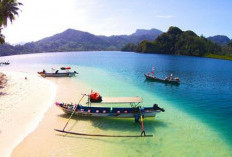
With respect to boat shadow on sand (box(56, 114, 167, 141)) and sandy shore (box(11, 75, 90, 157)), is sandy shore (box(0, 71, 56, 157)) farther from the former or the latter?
boat shadow on sand (box(56, 114, 167, 141))

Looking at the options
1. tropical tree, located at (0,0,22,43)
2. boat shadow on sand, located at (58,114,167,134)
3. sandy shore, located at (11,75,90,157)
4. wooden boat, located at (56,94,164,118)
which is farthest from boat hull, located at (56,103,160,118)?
tropical tree, located at (0,0,22,43)

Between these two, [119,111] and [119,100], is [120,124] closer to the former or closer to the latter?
[119,111]

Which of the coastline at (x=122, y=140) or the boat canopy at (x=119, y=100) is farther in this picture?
the boat canopy at (x=119, y=100)

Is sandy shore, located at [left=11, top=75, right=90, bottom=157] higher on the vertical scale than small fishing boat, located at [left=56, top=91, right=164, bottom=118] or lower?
lower

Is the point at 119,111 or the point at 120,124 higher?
the point at 119,111

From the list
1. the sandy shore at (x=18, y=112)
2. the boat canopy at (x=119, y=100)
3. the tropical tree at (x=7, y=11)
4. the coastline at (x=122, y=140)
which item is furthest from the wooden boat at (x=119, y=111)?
the tropical tree at (x=7, y=11)

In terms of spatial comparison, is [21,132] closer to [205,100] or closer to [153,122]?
[153,122]

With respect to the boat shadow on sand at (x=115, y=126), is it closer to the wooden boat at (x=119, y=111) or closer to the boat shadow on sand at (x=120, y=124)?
the boat shadow on sand at (x=120, y=124)

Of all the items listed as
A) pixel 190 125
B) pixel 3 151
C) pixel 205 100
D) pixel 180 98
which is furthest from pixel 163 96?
pixel 3 151

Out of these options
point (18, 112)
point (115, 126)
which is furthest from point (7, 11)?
point (115, 126)

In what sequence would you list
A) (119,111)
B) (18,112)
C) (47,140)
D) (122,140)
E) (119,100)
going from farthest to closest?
(18,112)
(119,100)
(119,111)
(122,140)
(47,140)

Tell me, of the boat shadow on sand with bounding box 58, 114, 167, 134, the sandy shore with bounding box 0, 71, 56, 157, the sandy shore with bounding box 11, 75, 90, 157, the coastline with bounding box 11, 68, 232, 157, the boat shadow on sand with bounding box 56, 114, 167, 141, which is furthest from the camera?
the boat shadow on sand with bounding box 58, 114, 167, 134

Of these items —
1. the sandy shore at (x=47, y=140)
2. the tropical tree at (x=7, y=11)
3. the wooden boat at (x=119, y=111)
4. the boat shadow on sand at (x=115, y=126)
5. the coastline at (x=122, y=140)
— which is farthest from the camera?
the tropical tree at (x=7, y=11)

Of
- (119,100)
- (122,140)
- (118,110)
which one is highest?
(119,100)
